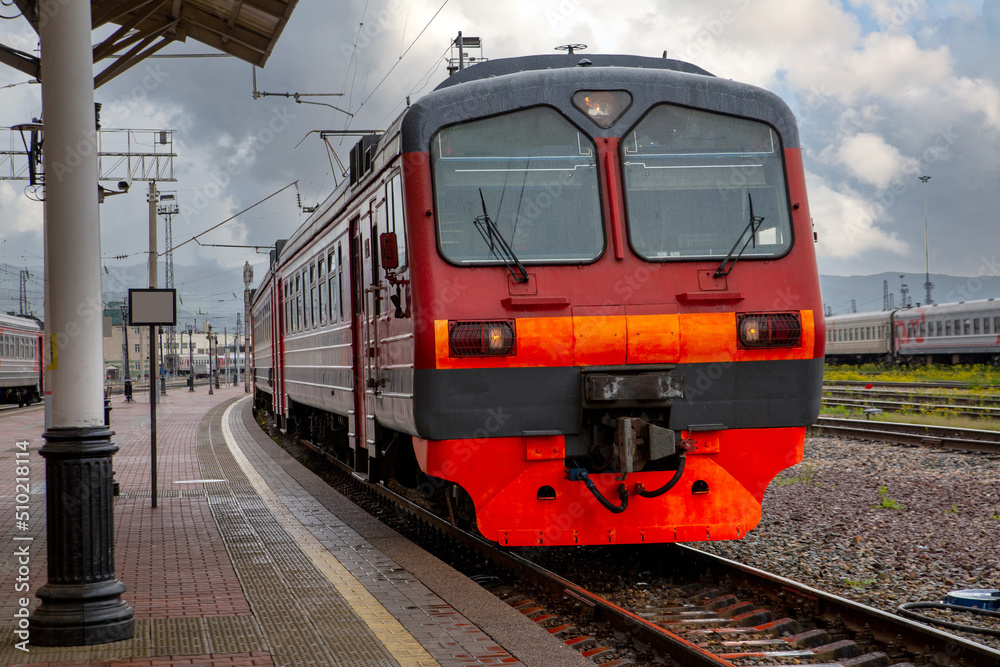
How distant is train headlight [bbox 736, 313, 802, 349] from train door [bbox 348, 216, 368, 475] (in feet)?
11.1

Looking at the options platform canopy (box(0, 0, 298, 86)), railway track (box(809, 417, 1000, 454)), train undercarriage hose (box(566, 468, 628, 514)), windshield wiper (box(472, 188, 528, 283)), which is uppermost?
platform canopy (box(0, 0, 298, 86))

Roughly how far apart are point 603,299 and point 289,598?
8.68 ft

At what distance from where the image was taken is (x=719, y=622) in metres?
5.72

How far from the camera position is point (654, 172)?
6844 mm

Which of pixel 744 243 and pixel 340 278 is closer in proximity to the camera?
pixel 744 243

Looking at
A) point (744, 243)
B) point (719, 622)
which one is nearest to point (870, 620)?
point (719, 622)

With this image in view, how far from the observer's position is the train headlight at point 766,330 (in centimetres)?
670

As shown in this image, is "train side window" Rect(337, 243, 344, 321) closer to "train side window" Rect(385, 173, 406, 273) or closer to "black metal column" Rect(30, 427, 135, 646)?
"train side window" Rect(385, 173, 406, 273)

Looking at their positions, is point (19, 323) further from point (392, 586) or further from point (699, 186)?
point (699, 186)

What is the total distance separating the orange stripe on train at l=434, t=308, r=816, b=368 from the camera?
6434 mm

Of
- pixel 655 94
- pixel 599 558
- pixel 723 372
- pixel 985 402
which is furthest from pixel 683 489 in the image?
pixel 985 402

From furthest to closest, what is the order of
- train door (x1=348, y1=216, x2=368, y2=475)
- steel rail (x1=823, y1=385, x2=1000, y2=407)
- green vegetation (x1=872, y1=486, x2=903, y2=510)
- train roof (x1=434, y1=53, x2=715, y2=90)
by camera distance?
steel rail (x1=823, y1=385, x2=1000, y2=407) < green vegetation (x1=872, y1=486, x2=903, y2=510) < train door (x1=348, y1=216, x2=368, y2=475) < train roof (x1=434, y1=53, x2=715, y2=90)

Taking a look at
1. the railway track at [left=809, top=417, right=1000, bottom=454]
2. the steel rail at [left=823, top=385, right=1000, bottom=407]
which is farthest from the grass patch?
the steel rail at [left=823, top=385, right=1000, bottom=407]

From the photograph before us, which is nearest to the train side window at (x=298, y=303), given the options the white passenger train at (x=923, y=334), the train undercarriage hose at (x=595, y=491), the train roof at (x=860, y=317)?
the train undercarriage hose at (x=595, y=491)
